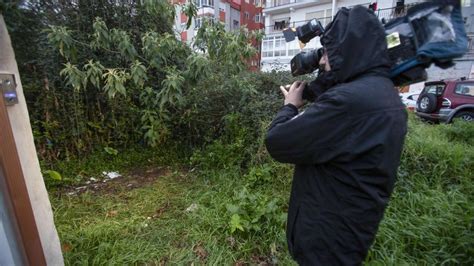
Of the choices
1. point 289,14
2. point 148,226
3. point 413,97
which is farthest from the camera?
point 289,14

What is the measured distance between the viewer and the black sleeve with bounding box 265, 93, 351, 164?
1004 millimetres

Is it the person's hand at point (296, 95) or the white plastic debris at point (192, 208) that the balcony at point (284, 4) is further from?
the person's hand at point (296, 95)

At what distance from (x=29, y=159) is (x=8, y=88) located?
0.40 metres

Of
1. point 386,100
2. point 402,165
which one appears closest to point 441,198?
point 402,165

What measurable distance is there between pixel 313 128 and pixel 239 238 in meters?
1.63

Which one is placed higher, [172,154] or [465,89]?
[465,89]

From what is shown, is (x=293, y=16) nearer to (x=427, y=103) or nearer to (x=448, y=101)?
(x=427, y=103)

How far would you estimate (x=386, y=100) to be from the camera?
3.36 ft

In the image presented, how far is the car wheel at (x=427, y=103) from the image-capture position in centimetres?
709

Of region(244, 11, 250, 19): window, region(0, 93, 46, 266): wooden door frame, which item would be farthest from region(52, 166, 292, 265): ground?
region(244, 11, 250, 19): window

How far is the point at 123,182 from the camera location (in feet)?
11.6

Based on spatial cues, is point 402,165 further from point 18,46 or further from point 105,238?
point 18,46

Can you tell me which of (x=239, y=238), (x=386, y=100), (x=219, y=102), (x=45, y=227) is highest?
(x=386, y=100)

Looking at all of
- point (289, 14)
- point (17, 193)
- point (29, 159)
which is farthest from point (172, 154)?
point (289, 14)
